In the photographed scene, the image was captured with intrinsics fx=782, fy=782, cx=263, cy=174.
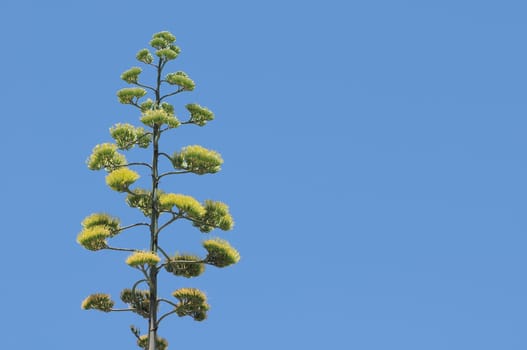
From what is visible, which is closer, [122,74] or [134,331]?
[134,331]

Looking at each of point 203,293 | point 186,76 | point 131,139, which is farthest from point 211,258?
point 186,76

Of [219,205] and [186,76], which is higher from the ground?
[186,76]

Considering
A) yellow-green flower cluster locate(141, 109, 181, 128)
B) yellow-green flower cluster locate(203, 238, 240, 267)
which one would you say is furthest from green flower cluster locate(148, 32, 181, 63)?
yellow-green flower cluster locate(203, 238, 240, 267)

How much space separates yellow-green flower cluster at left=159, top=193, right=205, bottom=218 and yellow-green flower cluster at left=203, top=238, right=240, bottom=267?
0.56 meters

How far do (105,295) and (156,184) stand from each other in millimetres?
2183

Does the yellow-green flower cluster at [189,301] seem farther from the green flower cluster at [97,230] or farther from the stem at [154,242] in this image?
the green flower cluster at [97,230]

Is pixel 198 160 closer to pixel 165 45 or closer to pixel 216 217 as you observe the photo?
pixel 216 217

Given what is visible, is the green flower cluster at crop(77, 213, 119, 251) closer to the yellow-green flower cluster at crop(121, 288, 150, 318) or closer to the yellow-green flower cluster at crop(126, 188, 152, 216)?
the yellow-green flower cluster at crop(126, 188, 152, 216)

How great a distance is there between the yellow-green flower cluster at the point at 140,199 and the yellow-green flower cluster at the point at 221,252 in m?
1.29

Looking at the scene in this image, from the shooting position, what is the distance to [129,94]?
49.0 ft

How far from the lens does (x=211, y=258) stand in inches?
549

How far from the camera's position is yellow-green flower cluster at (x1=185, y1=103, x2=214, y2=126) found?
589 inches

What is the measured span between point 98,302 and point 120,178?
228 cm

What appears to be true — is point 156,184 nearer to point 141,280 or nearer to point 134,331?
point 141,280
